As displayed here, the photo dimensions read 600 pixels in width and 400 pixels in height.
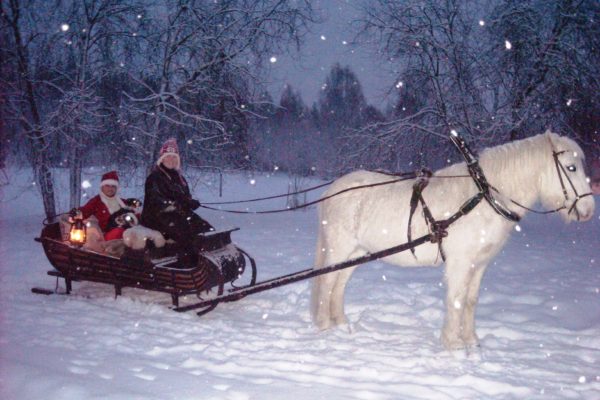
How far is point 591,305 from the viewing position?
5781mm

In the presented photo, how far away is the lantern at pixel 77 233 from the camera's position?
Result: 17.5 feet

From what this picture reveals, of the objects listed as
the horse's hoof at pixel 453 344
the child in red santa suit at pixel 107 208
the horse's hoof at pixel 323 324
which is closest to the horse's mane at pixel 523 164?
the horse's hoof at pixel 453 344

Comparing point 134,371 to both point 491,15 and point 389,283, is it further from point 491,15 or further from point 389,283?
point 491,15

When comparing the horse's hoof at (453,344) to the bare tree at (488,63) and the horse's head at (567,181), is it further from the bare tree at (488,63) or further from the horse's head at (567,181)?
the bare tree at (488,63)

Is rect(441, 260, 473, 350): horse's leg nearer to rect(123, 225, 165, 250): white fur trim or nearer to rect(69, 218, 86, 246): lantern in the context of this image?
rect(123, 225, 165, 250): white fur trim

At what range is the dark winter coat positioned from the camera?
5.30m

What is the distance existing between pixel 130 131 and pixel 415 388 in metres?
9.35

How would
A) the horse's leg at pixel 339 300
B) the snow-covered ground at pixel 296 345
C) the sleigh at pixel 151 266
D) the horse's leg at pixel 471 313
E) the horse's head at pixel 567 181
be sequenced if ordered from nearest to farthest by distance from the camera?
the snow-covered ground at pixel 296 345
the horse's head at pixel 567 181
the horse's leg at pixel 471 313
the horse's leg at pixel 339 300
the sleigh at pixel 151 266

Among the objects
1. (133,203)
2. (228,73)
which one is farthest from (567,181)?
(228,73)

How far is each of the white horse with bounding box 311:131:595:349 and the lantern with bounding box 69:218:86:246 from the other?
3.03 metres

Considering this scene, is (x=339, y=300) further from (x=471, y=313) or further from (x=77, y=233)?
(x=77, y=233)

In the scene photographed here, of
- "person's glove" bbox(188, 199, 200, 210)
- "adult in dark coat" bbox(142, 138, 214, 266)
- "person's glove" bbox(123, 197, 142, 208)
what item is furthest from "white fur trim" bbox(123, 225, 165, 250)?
"person's glove" bbox(123, 197, 142, 208)

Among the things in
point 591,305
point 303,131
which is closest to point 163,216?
point 591,305

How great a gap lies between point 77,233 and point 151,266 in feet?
3.70
